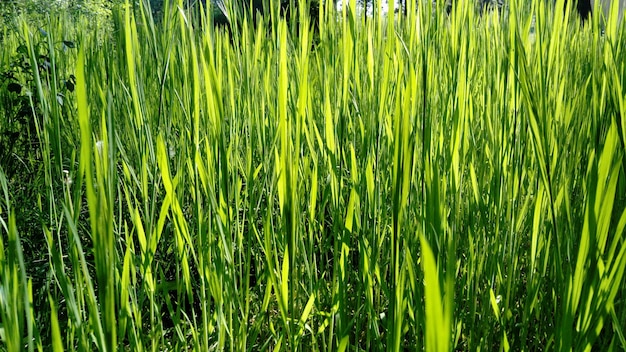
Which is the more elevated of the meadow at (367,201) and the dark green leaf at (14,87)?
the dark green leaf at (14,87)

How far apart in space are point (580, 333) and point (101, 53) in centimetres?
112

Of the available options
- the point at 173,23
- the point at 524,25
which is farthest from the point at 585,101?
the point at 173,23

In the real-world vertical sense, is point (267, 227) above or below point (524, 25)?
below

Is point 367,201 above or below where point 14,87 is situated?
below

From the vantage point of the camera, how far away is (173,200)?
23.5 inches

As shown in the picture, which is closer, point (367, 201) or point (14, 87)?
point (367, 201)

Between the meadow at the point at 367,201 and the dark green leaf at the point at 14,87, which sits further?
the dark green leaf at the point at 14,87

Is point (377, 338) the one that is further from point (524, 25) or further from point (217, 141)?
point (524, 25)

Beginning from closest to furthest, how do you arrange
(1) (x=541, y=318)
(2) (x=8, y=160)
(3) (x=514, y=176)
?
1. (3) (x=514, y=176)
2. (1) (x=541, y=318)
3. (2) (x=8, y=160)

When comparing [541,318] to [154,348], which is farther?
[541,318]

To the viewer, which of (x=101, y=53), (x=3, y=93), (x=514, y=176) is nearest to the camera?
(x=514, y=176)

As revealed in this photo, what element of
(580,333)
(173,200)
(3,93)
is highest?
(3,93)

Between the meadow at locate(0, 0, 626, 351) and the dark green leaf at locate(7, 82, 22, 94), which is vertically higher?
the dark green leaf at locate(7, 82, 22, 94)

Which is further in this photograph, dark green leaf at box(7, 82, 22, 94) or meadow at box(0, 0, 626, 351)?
dark green leaf at box(7, 82, 22, 94)
